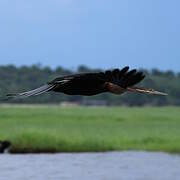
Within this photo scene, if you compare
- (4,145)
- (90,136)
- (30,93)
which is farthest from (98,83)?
(90,136)

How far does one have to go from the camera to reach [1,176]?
14.2 meters

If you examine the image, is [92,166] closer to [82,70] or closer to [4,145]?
[4,145]

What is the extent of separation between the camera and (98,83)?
11.3 ft

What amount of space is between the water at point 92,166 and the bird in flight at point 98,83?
10589 mm

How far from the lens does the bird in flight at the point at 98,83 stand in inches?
132

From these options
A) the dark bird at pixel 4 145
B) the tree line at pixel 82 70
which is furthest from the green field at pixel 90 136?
the tree line at pixel 82 70

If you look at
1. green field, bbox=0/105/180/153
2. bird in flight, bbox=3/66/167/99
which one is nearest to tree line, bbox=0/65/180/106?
green field, bbox=0/105/180/153

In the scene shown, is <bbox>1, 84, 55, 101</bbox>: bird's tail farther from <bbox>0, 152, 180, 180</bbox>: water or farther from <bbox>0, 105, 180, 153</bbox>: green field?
<bbox>0, 105, 180, 153</bbox>: green field

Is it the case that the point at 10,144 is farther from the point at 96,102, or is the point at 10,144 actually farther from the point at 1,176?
the point at 96,102

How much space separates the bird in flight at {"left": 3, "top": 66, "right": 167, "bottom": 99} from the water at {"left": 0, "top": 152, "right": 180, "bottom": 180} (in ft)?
34.7

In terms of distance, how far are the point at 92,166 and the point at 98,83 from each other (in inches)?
500

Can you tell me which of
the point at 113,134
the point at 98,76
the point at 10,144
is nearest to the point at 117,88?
the point at 98,76

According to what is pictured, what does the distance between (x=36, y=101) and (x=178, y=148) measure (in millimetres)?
29315

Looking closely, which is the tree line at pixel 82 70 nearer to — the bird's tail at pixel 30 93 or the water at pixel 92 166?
the water at pixel 92 166
